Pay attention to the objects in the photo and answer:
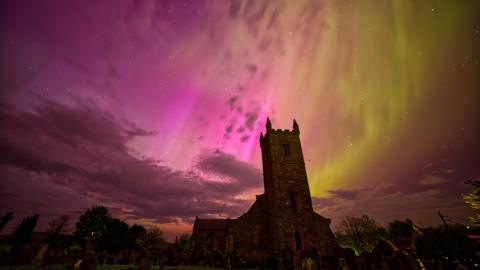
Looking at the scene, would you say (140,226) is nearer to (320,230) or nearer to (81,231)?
(81,231)

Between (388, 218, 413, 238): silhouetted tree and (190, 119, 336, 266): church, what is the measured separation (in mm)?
53255

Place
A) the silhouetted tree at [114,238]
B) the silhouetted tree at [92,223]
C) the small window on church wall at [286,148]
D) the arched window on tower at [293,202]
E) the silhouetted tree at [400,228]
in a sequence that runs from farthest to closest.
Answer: the silhouetted tree at [400,228]
the silhouetted tree at [92,223]
the silhouetted tree at [114,238]
the small window on church wall at [286,148]
the arched window on tower at [293,202]

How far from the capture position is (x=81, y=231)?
53.8m

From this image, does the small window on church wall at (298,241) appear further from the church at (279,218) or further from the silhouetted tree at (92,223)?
the silhouetted tree at (92,223)

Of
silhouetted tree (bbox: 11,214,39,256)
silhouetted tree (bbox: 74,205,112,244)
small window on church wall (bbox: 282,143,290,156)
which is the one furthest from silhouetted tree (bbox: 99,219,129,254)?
small window on church wall (bbox: 282,143,290,156)

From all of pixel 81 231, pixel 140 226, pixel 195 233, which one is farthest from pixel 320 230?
pixel 81 231

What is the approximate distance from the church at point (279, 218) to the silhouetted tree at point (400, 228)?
53255 mm

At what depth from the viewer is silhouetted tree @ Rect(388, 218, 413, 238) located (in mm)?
63294

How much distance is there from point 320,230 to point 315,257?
13.4 metres

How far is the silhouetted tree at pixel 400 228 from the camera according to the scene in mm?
63294

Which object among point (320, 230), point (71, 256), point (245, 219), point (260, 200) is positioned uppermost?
point (260, 200)

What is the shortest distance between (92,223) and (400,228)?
9524cm

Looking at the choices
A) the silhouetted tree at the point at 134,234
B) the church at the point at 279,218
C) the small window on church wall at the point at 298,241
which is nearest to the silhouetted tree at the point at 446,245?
the church at the point at 279,218

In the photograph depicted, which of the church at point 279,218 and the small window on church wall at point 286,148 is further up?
the small window on church wall at point 286,148
